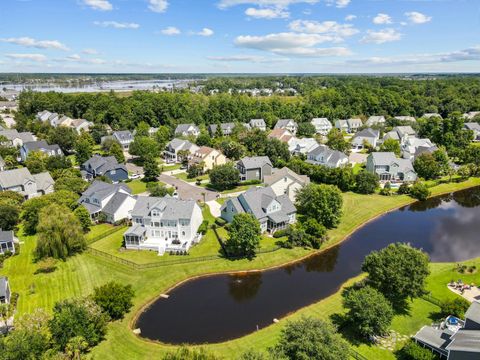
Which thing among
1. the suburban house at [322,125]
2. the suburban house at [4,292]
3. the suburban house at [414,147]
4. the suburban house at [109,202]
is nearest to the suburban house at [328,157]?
the suburban house at [414,147]

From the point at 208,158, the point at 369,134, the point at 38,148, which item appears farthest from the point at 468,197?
the point at 38,148

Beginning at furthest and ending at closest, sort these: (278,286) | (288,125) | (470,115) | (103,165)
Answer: (470,115)
(288,125)
(103,165)
(278,286)

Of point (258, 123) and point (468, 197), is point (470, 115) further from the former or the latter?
point (258, 123)

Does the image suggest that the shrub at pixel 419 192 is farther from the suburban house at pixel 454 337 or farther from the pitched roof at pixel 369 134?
the pitched roof at pixel 369 134

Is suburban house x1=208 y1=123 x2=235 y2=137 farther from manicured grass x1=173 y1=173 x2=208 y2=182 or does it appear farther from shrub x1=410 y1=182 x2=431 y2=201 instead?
shrub x1=410 y1=182 x2=431 y2=201

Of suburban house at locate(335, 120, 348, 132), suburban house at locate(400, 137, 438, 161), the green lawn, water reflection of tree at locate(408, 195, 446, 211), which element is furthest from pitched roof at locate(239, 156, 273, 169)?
suburban house at locate(335, 120, 348, 132)
